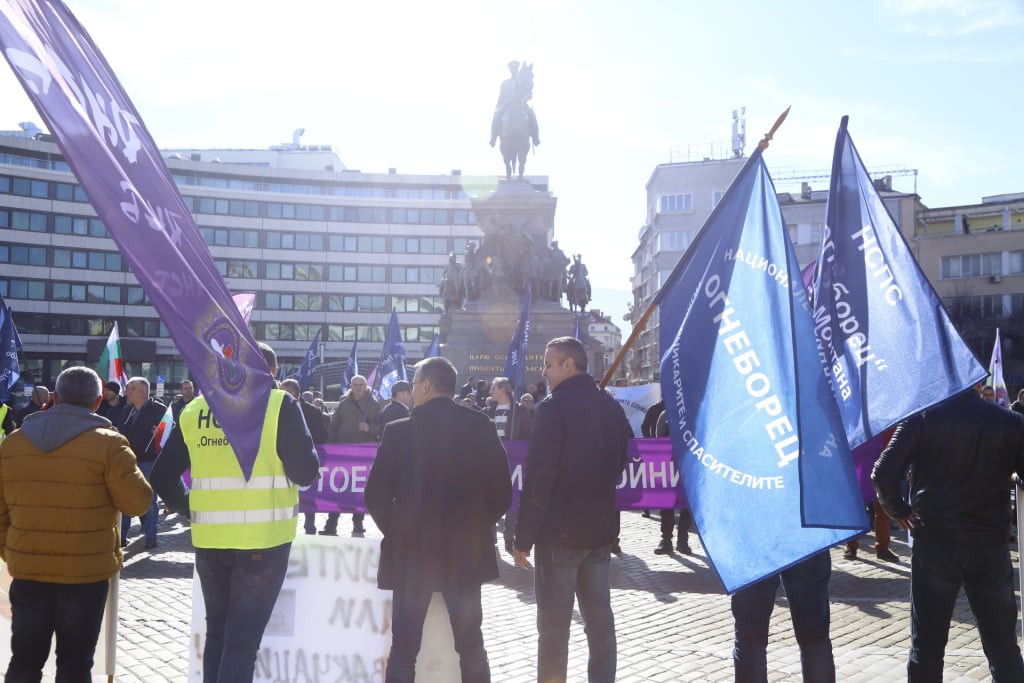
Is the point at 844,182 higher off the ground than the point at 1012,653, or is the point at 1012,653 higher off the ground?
the point at 844,182

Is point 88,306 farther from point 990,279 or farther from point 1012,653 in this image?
point 1012,653

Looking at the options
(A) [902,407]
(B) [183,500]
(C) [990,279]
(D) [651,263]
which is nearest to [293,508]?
(B) [183,500]

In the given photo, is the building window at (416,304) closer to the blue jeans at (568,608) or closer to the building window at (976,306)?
Answer: the building window at (976,306)

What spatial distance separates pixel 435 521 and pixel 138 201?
216cm

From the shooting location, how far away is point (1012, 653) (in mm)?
4703

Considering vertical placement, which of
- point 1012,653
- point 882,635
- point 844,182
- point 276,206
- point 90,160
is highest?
point 276,206

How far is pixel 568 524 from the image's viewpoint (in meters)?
4.94

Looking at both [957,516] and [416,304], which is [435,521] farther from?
[416,304]

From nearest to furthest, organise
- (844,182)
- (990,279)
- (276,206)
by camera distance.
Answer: (844,182), (990,279), (276,206)

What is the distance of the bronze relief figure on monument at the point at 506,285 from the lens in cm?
2828

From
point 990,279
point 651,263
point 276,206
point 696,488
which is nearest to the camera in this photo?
point 696,488

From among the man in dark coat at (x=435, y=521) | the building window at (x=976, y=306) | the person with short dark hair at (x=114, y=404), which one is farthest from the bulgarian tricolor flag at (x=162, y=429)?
the building window at (x=976, y=306)

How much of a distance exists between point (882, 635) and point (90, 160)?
256 inches

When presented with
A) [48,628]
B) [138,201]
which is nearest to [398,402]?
[48,628]
